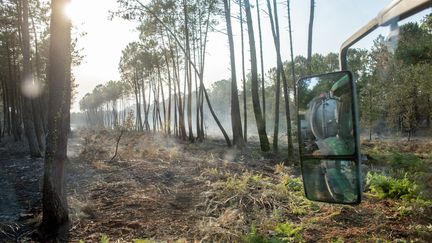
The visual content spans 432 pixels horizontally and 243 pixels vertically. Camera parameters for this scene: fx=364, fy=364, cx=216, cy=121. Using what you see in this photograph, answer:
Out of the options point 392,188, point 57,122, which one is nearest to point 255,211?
point 392,188

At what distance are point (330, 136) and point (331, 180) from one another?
0.40m

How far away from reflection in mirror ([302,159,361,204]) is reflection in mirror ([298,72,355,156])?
0.13 metres

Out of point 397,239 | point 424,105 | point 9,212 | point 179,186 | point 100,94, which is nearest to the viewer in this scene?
point 397,239

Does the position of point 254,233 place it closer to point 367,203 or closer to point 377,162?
point 367,203

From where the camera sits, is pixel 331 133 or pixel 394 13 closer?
pixel 394 13

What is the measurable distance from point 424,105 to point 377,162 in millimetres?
26395

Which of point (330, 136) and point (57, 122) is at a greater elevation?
point (57, 122)

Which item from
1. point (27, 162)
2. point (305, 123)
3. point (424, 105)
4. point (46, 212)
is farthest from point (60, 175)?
point (424, 105)

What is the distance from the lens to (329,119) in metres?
2.11

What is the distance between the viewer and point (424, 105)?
35812 millimetres

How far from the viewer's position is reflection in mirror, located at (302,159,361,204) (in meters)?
2.18

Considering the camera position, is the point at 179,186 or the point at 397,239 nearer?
the point at 397,239

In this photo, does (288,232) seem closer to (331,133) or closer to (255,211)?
(255,211)

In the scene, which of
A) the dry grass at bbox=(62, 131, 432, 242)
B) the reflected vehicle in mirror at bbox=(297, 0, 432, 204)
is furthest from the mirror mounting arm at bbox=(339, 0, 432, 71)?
the dry grass at bbox=(62, 131, 432, 242)
